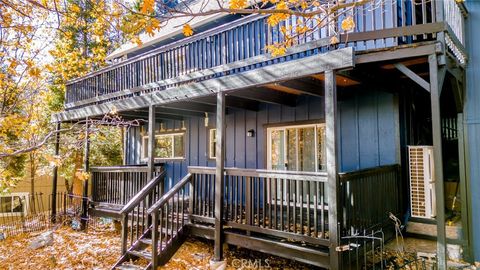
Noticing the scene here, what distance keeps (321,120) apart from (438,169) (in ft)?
11.0

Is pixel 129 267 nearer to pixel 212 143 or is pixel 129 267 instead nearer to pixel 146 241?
pixel 146 241

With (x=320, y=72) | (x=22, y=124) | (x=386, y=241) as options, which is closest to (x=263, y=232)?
(x=386, y=241)

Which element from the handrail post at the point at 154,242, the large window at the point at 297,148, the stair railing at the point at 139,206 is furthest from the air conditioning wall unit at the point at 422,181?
the stair railing at the point at 139,206

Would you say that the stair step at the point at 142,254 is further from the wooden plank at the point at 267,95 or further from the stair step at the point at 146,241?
the wooden plank at the point at 267,95

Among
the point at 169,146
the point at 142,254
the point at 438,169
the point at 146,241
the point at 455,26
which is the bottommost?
the point at 142,254

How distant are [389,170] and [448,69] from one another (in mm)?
2064

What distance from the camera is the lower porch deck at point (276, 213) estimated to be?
473 centimetres

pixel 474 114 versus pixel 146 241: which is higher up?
pixel 474 114

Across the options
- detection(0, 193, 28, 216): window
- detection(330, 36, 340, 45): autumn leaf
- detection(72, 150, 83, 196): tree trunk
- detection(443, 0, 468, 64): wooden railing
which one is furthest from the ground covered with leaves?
detection(0, 193, 28, 216): window

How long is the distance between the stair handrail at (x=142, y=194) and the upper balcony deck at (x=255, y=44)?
7.77ft

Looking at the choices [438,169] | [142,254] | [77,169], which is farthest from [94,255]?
[77,169]

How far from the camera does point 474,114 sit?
5.68 metres

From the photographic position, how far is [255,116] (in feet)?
28.4

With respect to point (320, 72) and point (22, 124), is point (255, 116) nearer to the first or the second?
point (320, 72)
